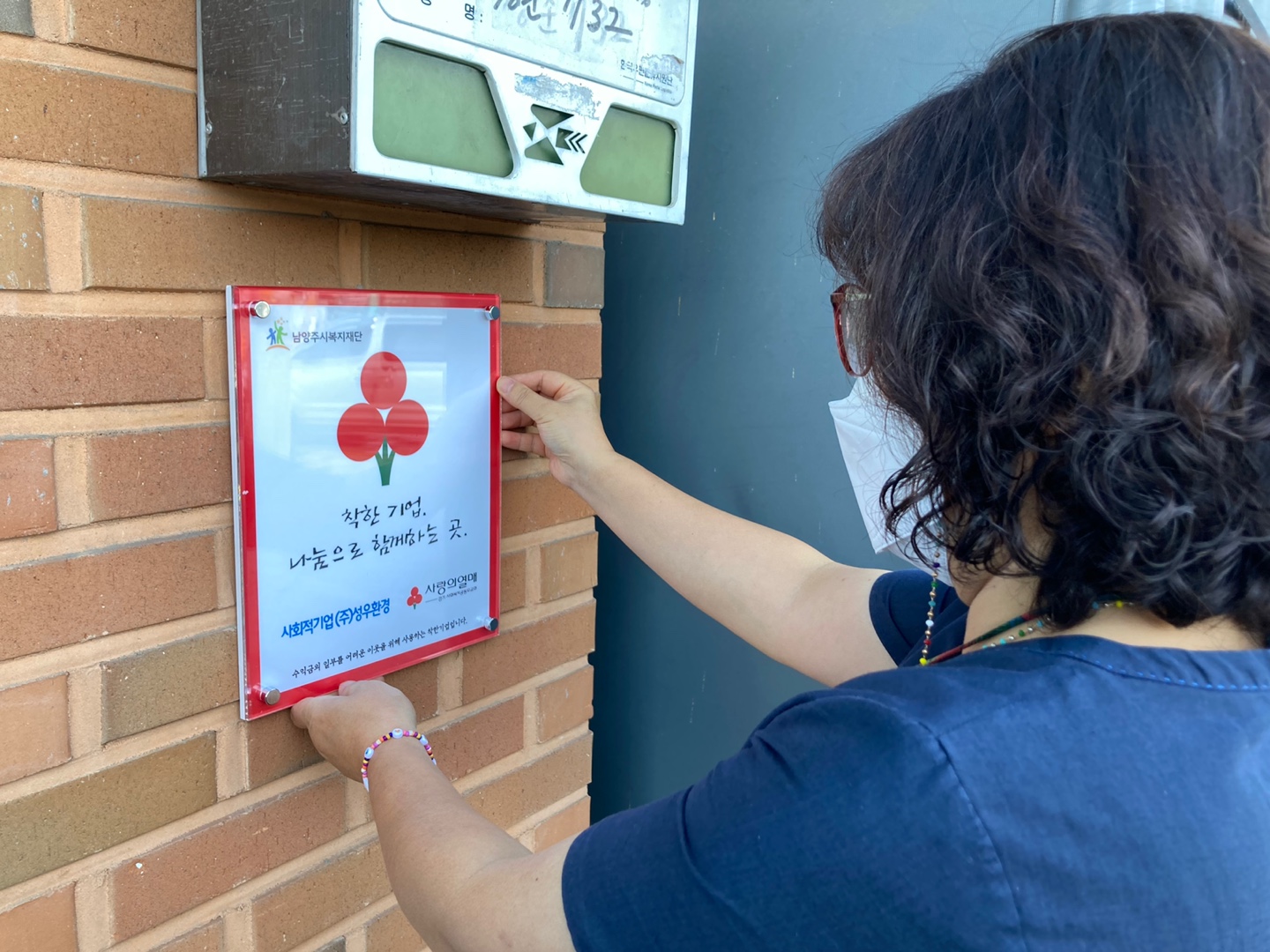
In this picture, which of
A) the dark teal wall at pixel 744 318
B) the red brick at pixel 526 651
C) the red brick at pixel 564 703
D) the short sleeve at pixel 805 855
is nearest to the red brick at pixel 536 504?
the red brick at pixel 526 651

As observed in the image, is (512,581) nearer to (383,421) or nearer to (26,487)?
(383,421)

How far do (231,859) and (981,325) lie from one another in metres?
1.03

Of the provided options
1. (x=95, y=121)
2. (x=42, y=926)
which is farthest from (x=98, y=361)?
(x=42, y=926)

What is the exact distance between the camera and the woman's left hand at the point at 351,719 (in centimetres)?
110

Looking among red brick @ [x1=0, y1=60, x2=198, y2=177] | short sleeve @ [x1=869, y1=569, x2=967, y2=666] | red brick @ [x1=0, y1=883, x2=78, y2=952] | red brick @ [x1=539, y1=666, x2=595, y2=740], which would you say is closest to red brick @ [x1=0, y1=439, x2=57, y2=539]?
red brick @ [x1=0, y1=60, x2=198, y2=177]

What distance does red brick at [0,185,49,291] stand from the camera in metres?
0.85

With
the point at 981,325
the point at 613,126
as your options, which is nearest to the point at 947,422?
the point at 981,325

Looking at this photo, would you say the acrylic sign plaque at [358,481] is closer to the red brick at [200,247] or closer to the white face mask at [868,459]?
the red brick at [200,247]

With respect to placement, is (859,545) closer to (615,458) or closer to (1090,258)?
(615,458)

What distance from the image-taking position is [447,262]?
51.1 inches

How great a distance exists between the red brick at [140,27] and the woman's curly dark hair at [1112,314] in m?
0.76

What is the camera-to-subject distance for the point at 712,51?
5.79ft

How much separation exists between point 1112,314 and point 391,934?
4.14 ft

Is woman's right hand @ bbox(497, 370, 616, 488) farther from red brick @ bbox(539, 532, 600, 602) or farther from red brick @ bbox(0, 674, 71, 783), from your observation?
red brick @ bbox(0, 674, 71, 783)
